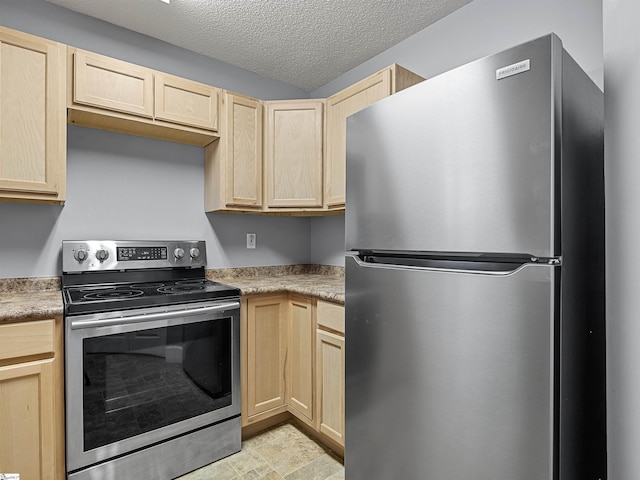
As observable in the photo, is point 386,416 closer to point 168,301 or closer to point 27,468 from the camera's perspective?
point 168,301

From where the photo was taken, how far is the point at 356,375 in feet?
4.56

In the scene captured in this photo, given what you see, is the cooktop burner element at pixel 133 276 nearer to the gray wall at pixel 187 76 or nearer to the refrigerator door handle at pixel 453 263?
the gray wall at pixel 187 76

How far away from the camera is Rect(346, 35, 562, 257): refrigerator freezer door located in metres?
0.88

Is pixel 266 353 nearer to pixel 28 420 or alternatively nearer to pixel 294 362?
pixel 294 362

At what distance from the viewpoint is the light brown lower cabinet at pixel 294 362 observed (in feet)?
6.25

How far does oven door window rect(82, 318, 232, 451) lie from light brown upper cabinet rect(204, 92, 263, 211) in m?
0.83

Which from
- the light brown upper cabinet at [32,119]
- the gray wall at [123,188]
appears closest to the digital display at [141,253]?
the gray wall at [123,188]

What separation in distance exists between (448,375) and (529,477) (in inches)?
11.3

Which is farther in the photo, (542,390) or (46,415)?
(46,415)

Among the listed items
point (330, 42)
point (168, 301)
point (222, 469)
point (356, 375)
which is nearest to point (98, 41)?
point (330, 42)

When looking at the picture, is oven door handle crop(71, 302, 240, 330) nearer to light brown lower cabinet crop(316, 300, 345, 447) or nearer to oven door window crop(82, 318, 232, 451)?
oven door window crop(82, 318, 232, 451)

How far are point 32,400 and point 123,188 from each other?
124cm

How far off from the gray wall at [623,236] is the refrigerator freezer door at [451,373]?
0.52 feet

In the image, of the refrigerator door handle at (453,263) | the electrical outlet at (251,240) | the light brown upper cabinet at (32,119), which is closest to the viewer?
the refrigerator door handle at (453,263)
